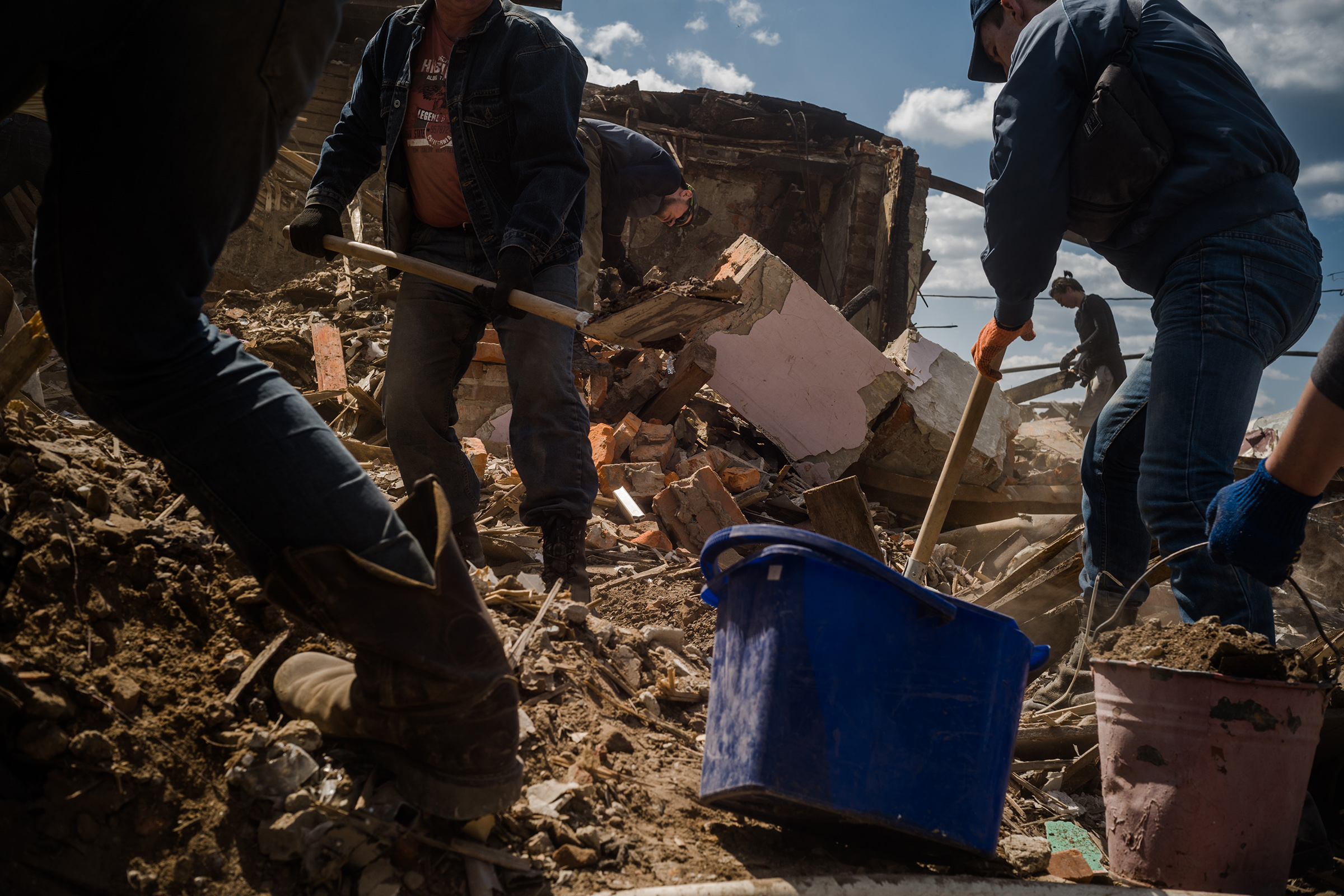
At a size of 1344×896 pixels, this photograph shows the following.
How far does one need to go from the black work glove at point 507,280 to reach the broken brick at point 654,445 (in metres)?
2.53

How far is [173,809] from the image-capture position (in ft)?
4.08

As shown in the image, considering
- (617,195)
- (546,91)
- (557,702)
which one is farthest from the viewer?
(617,195)

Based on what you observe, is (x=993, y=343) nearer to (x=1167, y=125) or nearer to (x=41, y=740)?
(x=1167, y=125)

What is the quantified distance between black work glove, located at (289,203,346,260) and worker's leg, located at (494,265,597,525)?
0.70 m

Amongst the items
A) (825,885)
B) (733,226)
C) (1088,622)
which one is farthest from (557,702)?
(733,226)

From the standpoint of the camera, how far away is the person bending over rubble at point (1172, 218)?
2.06 m

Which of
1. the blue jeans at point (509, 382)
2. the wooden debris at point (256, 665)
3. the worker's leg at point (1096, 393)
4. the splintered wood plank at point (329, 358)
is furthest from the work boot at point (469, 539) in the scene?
the worker's leg at point (1096, 393)

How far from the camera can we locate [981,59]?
2994 millimetres

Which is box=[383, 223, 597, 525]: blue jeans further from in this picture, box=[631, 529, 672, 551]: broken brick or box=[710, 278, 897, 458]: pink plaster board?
box=[710, 278, 897, 458]: pink plaster board

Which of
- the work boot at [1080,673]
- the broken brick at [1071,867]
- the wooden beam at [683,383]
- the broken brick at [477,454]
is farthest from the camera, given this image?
the wooden beam at [683,383]

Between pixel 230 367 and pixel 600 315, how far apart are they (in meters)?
3.50

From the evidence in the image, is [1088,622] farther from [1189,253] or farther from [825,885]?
[825,885]

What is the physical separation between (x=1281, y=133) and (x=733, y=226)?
961 centimetres

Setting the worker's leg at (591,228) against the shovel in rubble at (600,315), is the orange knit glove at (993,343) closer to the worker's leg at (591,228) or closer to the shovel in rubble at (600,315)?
the shovel in rubble at (600,315)
